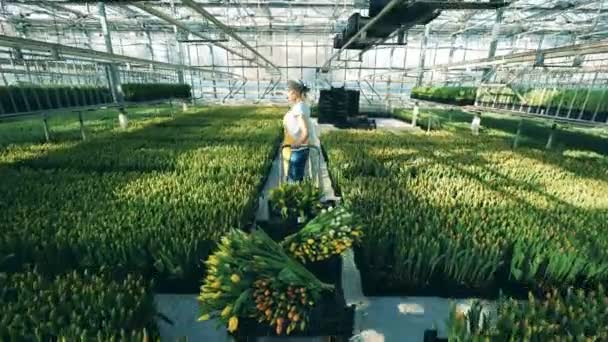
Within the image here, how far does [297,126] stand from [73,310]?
8.24 ft

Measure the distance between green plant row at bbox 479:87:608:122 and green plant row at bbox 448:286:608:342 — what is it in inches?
191

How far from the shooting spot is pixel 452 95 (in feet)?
31.1

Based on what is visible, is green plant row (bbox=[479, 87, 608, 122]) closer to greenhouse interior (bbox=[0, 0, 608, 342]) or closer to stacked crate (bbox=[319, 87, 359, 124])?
greenhouse interior (bbox=[0, 0, 608, 342])

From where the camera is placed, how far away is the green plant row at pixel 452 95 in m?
9.00

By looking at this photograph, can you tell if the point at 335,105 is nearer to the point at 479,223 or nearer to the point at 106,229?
the point at 479,223

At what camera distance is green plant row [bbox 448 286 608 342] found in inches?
46.1

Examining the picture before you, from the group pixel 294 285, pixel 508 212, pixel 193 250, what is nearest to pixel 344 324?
pixel 294 285

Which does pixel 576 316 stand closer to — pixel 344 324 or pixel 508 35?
pixel 344 324

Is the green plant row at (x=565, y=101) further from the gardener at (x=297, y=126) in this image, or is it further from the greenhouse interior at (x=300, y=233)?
the gardener at (x=297, y=126)

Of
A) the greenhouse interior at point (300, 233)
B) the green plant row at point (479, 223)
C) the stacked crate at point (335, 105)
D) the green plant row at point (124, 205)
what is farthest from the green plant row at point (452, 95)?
the green plant row at point (124, 205)

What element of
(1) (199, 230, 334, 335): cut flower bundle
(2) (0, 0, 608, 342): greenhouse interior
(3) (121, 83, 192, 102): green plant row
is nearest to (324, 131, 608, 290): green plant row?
(2) (0, 0, 608, 342): greenhouse interior

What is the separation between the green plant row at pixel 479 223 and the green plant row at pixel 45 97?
4674 millimetres

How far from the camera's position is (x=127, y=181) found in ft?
10.5

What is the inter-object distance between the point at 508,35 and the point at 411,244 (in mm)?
24278
